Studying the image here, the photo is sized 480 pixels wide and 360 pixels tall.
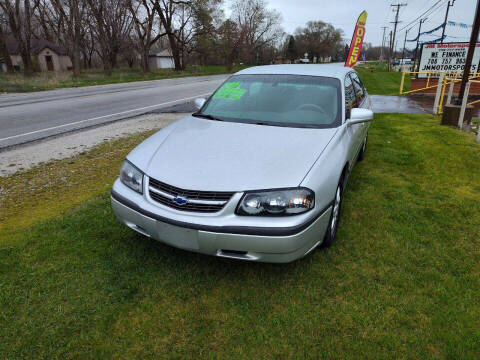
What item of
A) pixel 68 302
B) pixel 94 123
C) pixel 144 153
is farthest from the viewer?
pixel 94 123

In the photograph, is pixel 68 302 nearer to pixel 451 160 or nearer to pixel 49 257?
pixel 49 257

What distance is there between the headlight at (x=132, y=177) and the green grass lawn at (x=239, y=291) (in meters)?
0.67

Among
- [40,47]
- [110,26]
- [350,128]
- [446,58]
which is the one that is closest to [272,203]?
[350,128]

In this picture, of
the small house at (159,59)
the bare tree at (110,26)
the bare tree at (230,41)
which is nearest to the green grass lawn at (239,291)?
the bare tree at (110,26)

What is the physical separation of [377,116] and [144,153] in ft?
28.5

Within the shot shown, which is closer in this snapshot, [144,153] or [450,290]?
[450,290]

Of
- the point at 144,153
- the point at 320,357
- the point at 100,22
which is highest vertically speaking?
the point at 100,22

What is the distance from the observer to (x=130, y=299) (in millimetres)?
2471

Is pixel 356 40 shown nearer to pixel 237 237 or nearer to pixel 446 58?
pixel 446 58

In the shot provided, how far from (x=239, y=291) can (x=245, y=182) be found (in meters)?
0.89

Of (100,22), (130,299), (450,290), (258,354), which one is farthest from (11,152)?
(100,22)

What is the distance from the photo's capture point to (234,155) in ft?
8.57

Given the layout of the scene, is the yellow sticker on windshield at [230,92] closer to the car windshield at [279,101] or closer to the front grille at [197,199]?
the car windshield at [279,101]

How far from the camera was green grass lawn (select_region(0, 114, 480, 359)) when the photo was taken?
212 centimetres
